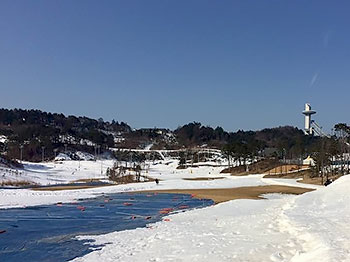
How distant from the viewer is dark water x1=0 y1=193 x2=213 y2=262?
1274cm

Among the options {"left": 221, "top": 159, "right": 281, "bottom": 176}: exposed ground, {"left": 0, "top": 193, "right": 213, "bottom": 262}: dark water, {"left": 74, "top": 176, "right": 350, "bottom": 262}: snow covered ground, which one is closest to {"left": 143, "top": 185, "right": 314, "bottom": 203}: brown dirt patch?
{"left": 0, "top": 193, "right": 213, "bottom": 262}: dark water

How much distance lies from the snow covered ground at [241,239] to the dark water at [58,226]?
3.79 ft

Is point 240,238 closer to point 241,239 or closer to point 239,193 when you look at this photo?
point 241,239

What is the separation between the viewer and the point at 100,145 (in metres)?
170

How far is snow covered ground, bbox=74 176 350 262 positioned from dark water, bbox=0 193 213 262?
1.15 meters

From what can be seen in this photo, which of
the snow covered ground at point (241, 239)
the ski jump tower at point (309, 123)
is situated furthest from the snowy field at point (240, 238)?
the ski jump tower at point (309, 123)

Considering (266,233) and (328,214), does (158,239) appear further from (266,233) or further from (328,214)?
(328,214)

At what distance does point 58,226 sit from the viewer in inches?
714

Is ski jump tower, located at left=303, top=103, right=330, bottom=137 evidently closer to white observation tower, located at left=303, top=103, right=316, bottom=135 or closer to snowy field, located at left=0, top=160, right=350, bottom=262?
white observation tower, located at left=303, top=103, right=316, bottom=135

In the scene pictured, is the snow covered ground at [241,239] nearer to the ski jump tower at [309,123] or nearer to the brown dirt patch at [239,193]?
the brown dirt patch at [239,193]

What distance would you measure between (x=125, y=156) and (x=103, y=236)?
12559 centimetres

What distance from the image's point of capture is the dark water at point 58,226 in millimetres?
12742

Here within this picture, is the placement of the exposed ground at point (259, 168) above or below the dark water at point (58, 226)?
above

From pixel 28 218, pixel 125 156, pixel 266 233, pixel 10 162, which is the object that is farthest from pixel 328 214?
pixel 125 156
